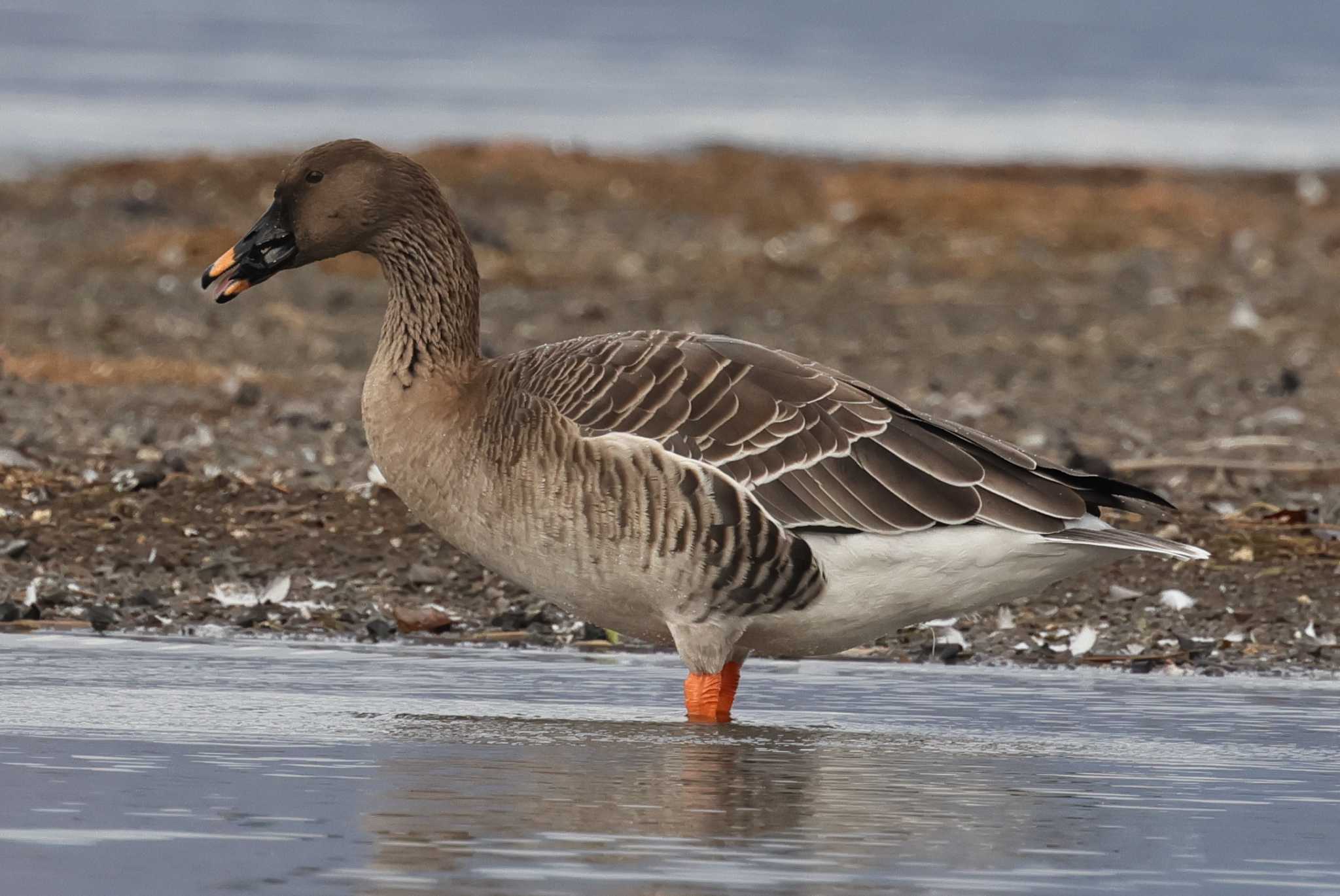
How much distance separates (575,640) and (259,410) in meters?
5.91

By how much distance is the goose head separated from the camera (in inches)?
394

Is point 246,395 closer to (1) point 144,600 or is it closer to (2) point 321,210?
(1) point 144,600

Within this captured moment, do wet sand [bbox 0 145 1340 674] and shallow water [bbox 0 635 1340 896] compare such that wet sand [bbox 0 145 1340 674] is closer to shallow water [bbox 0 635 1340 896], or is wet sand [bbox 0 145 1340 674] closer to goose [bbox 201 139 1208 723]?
shallow water [bbox 0 635 1340 896]

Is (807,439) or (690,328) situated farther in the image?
(690,328)

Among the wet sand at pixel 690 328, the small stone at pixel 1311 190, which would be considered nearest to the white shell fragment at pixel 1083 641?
the wet sand at pixel 690 328

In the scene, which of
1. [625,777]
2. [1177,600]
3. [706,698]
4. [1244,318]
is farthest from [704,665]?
[1244,318]

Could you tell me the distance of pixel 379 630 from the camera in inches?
433

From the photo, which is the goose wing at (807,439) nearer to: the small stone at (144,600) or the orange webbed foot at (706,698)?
the orange webbed foot at (706,698)

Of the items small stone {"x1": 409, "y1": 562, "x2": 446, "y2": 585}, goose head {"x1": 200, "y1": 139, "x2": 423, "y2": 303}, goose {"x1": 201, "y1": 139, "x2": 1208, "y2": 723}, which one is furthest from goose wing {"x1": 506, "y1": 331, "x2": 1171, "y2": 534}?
small stone {"x1": 409, "y1": 562, "x2": 446, "y2": 585}

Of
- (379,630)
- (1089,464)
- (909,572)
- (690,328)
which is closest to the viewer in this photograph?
(909,572)

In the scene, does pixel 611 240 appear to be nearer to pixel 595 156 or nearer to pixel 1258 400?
pixel 595 156

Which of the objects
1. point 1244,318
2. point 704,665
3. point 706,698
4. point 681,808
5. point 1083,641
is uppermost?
point 1244,318

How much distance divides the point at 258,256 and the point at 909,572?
3158mm

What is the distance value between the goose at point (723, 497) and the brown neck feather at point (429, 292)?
6 centimetres
